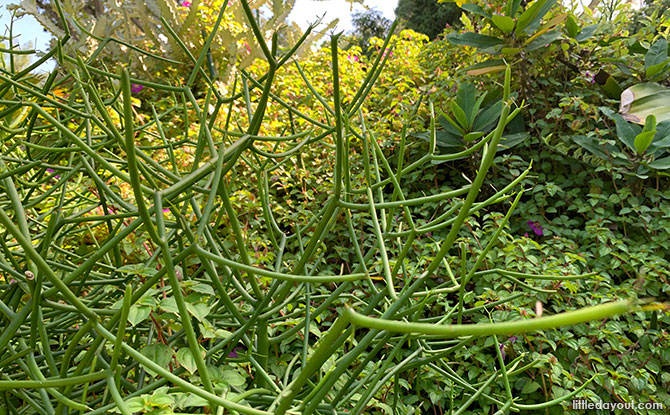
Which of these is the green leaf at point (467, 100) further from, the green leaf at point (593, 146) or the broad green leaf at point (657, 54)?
the broad green leaf at point (657, 54)

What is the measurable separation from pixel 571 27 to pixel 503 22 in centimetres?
25

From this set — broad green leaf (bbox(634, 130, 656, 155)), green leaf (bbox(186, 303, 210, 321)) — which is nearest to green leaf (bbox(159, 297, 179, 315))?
green leaf (bbox(186, 303, 210, 321))

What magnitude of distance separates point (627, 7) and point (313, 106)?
149 centimetres

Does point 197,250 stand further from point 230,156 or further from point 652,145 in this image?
point 652,145

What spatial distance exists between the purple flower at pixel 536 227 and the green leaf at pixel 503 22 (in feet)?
2.20

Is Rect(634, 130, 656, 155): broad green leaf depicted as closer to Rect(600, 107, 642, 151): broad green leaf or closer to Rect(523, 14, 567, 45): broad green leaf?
Rect(600, 107, 642, 151): broad green leaf

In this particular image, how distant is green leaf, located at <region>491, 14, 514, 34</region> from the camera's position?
1.33 meters

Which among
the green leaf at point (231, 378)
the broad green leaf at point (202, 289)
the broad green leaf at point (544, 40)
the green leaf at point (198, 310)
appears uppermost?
the broad green leaf at point (544, 40)

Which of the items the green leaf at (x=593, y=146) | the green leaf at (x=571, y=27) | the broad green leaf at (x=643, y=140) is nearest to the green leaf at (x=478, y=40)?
the green leaf at (x=571, y=27)

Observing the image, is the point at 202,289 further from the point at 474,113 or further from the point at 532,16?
the point at 532,16

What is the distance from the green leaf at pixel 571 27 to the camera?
1357 millimetres

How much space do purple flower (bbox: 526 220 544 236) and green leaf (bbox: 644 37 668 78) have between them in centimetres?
64

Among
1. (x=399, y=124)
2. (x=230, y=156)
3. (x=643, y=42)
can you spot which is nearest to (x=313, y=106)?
(x=399, y=124)

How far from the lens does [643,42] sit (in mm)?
1435
